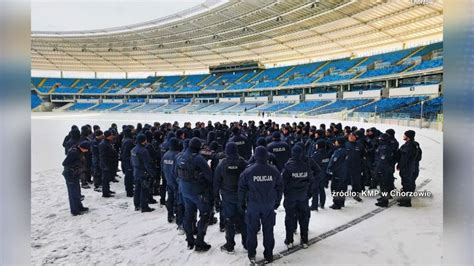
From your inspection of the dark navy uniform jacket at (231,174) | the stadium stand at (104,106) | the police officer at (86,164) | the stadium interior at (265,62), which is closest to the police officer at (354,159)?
the dark navy uniform jacket at (231,174)

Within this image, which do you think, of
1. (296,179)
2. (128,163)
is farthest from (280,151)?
Result: (128,163)

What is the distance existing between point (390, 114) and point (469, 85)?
81.7ft

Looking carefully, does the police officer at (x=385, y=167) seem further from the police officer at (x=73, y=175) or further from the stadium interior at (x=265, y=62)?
the stadium interior at (x=265, y=62)

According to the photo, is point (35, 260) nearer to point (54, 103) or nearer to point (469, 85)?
point (469, 85)

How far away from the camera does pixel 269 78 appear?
53.1 m

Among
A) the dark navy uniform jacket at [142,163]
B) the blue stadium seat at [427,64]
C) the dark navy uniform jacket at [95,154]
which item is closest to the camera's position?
the dark navy uniform jacket at [142,163]

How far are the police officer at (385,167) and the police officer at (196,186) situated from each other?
13.2ft

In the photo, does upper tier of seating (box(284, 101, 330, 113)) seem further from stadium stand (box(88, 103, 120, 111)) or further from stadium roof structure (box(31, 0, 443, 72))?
stadium stand (box(88, 103, 120, 111))

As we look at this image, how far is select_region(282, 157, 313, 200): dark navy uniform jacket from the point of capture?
423cm

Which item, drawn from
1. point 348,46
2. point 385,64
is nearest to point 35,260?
point 385,64

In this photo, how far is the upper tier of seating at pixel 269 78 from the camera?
34.5 metres

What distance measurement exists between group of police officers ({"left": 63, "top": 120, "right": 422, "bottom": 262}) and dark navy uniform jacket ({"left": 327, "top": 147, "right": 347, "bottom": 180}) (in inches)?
0.8

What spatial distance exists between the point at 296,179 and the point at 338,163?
6.84 feet

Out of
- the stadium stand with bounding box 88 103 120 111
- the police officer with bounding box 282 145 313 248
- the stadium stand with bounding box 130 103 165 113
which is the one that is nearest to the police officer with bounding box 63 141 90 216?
the police officer with bounding box 282 145 313 248
